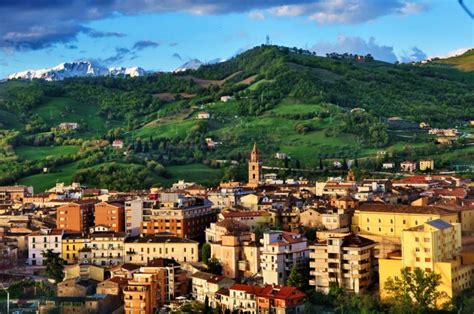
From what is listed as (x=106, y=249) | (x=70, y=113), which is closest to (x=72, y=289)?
(x=106, y=249)

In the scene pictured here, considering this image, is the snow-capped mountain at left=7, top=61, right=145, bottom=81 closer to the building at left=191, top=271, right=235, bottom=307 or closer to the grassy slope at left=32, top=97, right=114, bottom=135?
the grassy slope at left=32, top=97, right=114, bottom=135

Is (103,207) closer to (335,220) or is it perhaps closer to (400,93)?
(335,220)

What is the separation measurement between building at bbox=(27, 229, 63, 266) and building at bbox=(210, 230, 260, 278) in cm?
453

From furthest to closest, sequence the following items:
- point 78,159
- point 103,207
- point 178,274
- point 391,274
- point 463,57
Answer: point 463,57 → point 78,159 → point 103,207 → point 178,274 → point 391,274

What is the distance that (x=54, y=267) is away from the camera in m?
21.3

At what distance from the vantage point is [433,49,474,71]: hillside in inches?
2857

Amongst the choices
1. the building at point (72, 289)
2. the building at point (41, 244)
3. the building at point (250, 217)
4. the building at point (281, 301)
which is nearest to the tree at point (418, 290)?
the building at point (281, 301)

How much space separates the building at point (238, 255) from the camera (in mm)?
19688

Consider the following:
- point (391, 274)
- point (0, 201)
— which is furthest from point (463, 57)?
point (391, 274)

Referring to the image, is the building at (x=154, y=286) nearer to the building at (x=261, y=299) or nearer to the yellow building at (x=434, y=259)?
the building at (x=261, y=299)

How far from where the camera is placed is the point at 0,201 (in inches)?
1275

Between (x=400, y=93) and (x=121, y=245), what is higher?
(x=400, y=93)

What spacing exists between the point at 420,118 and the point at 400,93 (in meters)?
8.46

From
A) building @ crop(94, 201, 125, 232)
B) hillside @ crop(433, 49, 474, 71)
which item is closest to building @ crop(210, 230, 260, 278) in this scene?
building @ crop(94, 201, 125, 232)
